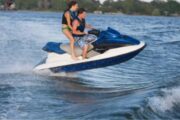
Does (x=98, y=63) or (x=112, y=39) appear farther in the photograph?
(x=98, y=63)

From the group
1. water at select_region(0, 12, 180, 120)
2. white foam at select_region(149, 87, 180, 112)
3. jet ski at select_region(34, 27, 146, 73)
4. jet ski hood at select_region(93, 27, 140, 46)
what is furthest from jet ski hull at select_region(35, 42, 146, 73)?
white foam at select_region(149, 87, 180, 112)

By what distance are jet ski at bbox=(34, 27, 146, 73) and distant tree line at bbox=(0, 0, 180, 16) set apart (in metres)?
103

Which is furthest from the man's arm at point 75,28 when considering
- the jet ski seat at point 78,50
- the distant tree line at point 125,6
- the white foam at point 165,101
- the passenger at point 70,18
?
the distant tree line at point 125,6

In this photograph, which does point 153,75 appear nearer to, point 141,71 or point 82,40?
point 141,71

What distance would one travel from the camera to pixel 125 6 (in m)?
119

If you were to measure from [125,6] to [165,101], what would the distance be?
113 m

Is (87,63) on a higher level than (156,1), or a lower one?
higher

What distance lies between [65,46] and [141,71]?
252 cm

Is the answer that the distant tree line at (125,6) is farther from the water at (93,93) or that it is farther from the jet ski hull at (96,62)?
the jet ski hull at (96,62)

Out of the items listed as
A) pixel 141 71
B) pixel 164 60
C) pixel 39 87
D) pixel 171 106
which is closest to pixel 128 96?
pixel 171 106

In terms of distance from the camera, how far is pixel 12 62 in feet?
42.3

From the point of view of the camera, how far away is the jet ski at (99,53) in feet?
31.5

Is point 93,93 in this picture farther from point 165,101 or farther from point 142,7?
point 142,7

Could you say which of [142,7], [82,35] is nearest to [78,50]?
[82,35]
